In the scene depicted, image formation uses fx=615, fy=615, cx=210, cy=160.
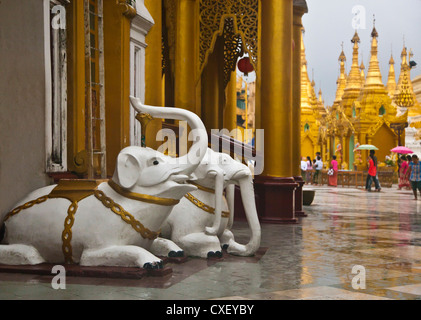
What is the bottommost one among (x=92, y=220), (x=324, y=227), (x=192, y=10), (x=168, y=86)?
(x=324, y=227)

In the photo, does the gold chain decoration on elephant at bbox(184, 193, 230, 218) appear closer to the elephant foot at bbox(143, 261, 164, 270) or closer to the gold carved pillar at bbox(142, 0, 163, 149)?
the elephant foot at bbox(143, 261, 164, 270)

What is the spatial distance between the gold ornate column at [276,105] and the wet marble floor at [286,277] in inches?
75.1

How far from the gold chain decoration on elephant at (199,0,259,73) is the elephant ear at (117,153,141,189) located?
624 cm

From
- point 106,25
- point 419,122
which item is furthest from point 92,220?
point 419,122

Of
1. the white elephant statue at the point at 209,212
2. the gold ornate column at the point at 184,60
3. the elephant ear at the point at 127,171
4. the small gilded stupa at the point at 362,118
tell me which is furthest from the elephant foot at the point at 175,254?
the small gilded stupa at the point at 362,118

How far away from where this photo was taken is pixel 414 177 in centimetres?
1966

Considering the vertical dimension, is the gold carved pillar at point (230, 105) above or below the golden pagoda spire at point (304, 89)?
below

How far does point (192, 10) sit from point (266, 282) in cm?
751

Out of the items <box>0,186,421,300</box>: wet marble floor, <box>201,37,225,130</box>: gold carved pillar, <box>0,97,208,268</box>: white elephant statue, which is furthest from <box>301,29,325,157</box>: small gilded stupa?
<box>0,97,208,268</box>: white elephant statue

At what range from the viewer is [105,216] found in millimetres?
5230

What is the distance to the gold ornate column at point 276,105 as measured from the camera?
1102 centimetres

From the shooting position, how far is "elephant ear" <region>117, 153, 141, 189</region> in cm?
532

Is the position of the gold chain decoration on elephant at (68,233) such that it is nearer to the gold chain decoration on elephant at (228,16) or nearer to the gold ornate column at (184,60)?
the gold ornate column at (184,60)
